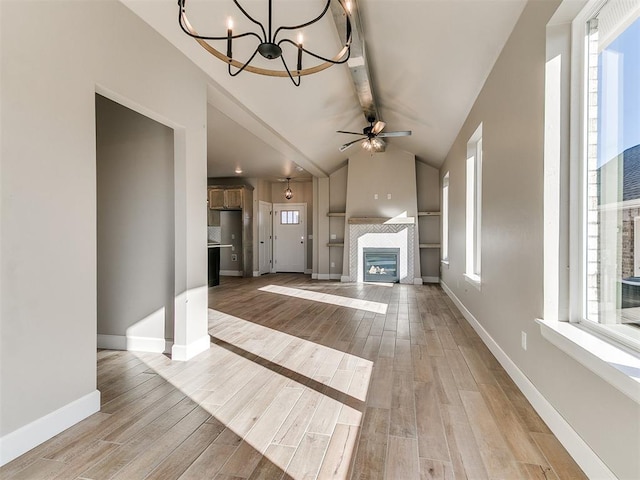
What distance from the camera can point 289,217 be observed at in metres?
9.89

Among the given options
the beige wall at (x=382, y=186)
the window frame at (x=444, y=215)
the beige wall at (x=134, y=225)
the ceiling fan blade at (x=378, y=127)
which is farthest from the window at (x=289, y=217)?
the beige wall at (x=134, y=225)

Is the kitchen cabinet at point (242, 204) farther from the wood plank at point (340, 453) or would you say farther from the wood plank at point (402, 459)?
the wood plank at point (402, 459)

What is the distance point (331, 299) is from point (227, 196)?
447 centimetres

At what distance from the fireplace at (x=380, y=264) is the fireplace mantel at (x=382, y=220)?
612 mm

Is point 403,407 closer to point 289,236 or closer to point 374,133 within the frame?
point 374,133

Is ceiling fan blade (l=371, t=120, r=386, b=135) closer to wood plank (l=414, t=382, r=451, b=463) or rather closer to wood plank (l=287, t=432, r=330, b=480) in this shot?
wood plank (l=414, t=382, r=451, b=463)

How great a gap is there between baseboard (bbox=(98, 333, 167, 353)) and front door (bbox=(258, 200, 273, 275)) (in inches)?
237

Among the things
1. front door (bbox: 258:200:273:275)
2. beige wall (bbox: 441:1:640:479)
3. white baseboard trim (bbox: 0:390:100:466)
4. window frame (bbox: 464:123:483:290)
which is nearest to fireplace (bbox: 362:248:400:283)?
front door (bbox: 258:200:273:275)

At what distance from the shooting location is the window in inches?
388

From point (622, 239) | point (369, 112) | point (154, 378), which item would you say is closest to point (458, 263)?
point (369, 112)

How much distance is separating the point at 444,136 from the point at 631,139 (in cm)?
441

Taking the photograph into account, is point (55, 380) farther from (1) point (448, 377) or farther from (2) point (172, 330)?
(1) point (448, 377)

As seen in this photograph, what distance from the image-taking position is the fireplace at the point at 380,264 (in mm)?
7859

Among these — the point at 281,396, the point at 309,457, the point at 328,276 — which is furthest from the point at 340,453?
the point at 328,276
